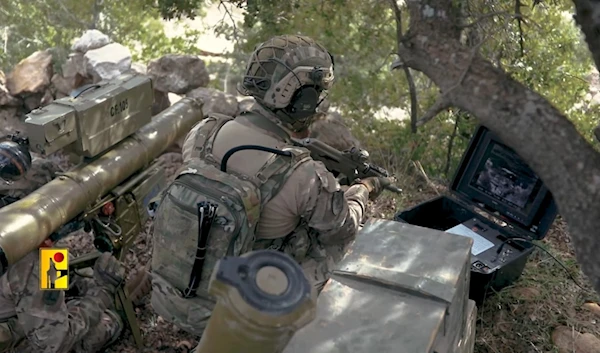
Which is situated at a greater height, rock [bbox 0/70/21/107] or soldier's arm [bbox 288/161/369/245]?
soldier's arm [bbox 288/161/369/245]

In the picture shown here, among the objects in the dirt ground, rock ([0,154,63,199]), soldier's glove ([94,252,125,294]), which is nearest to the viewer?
the dirt ground

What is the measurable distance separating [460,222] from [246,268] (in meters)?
3.75

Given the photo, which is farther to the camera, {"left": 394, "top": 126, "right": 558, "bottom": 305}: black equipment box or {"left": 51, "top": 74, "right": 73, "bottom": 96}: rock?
{"left": 51, "top": 74, "right": 73, "bottom": 96}: rock

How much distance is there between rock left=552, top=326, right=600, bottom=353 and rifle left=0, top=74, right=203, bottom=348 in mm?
2853

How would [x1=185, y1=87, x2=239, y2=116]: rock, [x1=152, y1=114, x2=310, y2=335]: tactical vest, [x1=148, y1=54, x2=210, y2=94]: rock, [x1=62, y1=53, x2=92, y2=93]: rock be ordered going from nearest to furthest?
[x1=152, y1=114, x2=310, y2=335]: tactical vest
[x1=185, y1=87, x2=239, y2=116]: rock
[x1=148, y1=54, x2=210, y2=94]: rock
[x1=62, y1=53, x2=92, y2=93]: rock

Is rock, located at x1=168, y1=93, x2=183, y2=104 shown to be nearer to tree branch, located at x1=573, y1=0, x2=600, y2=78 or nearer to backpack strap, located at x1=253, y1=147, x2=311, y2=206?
backpack strap, located at x1=253, y1=147, x2=311, y2=206

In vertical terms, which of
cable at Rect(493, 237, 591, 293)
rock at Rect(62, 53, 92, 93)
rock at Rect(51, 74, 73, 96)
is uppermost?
cable at Rect(493, 237, 591, 293)

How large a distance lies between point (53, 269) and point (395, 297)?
2.34m

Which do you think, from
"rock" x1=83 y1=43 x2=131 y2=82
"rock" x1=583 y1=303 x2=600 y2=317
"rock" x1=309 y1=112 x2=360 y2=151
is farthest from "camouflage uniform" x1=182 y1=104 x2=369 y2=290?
"rock" x1=83 y1=43 x2=131 y2=82

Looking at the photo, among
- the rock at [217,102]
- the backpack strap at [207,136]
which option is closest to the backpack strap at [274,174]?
the backpack strap at [207,136]

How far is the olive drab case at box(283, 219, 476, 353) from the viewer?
2.46 metres

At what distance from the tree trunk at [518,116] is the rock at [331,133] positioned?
167cm

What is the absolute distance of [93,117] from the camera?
14.2 feet

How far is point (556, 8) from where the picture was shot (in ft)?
21.8
